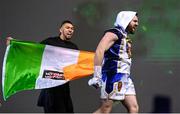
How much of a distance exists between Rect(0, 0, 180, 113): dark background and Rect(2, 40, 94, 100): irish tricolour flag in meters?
0.87

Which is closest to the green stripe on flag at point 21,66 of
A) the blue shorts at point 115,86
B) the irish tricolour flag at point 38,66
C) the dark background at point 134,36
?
the irish tricolour flag at point 38,66

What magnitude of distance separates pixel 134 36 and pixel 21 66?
2.01 meters

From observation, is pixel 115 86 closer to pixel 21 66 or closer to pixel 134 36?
pixel 21 66

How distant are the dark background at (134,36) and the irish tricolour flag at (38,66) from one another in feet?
2.84

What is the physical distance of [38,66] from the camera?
28.7ft

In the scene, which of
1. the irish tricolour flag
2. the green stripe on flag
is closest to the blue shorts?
the irish tricolour flag

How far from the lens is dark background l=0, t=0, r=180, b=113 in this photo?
31.5ft

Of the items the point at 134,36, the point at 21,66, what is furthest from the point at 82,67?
the point at 134,36

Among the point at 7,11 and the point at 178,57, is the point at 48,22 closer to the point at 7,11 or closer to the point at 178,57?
the point at 7,11

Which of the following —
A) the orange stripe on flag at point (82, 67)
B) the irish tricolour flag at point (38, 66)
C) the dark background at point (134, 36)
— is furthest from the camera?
the dark background at point (134, 36)

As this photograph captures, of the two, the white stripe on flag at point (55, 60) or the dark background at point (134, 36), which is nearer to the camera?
the white stripe on flag at point (55, 60)

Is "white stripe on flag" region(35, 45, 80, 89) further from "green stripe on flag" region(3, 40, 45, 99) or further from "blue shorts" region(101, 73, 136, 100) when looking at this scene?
"blue shorts" region(101, 73, 136, 100)

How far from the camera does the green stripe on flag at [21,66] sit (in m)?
8.63

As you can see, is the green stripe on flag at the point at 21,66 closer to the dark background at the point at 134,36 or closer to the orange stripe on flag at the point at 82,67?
the orange stripe on flag at the point at 82,67
